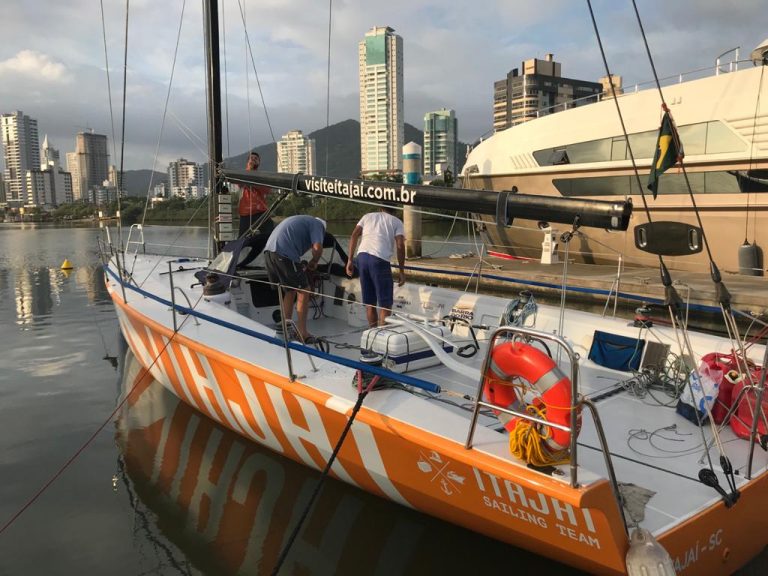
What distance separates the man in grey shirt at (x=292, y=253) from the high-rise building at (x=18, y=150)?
17139cm

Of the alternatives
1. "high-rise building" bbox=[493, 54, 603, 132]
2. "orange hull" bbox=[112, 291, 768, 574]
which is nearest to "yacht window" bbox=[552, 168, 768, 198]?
"orange hull" bbox=[112, 291, 768, 574]

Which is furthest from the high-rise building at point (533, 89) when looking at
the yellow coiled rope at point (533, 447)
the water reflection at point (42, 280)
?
the yellow coiled rope at point (533, 447)

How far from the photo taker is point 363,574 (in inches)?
121

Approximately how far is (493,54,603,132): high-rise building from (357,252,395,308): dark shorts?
9188cm

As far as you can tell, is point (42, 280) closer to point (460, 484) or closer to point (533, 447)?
point (460, 484)

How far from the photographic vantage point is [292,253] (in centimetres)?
488

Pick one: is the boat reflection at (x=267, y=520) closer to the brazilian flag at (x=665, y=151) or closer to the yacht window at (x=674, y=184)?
the brazilian flag at (x=665, y=151)

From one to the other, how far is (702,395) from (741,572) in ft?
3.12

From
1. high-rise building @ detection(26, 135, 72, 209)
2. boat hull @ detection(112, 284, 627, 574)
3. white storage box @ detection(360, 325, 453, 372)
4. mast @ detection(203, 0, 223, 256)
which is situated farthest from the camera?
high-rise building @ detection(26, 135, 72, 209)

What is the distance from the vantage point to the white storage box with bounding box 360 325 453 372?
389 cm

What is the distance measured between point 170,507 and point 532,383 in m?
2.65

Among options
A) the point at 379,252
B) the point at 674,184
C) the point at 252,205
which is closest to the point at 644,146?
the point at 674,184

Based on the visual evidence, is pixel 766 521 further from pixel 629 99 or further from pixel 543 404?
pixel 629 99

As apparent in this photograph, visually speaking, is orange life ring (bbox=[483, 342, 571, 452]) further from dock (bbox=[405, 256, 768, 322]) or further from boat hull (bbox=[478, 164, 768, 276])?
boat hull (bbox=[478, 164, 768, 276])
